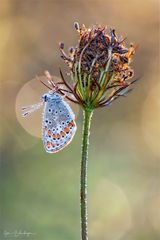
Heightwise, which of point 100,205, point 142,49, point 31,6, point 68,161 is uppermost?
point 31,6

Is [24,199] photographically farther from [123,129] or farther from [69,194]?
[123,129]

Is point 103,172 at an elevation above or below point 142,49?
below

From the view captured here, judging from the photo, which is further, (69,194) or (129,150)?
(129,150)

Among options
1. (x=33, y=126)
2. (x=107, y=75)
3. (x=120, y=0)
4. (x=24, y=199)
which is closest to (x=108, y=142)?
(x=33, y=126)

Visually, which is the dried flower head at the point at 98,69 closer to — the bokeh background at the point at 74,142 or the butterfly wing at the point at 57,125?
the butterfly wing at the point at 57,125

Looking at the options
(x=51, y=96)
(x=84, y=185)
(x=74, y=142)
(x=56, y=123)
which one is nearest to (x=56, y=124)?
(x=56, y=123)

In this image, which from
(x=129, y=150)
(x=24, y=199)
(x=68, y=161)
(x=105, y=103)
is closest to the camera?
(x=105, y=103)

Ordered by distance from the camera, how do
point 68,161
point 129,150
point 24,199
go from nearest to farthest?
point 24,199, point 68,161, point 129,150

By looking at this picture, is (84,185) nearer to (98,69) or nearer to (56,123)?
(98,69)

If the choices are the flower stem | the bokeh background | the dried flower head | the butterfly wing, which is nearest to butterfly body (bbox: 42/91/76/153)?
the butterfly wing

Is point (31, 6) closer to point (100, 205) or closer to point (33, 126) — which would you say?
point (33, 126)
